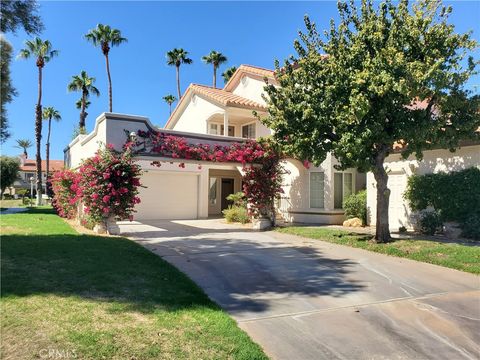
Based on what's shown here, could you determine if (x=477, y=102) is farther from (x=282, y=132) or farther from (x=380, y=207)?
(x=282, y=132)

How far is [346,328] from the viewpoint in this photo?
17.5ft

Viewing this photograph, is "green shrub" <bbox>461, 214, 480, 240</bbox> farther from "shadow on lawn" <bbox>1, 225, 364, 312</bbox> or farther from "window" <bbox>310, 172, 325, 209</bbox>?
"window" <bbox>310, 172, 325, 209</bbox>

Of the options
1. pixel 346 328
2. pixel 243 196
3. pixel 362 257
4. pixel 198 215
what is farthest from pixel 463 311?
pixel 198 215

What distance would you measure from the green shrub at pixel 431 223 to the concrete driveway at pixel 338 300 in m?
4.10

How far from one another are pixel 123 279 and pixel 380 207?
8.07 m

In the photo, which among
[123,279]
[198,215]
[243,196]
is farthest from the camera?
[198,215]

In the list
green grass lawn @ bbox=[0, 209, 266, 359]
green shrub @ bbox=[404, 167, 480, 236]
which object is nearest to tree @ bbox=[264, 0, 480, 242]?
green shrub @ bbox=[404, 167, 480, 236]

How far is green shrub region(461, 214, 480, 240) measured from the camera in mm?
12266

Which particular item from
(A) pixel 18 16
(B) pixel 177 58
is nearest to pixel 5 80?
(A) pixel 18 16

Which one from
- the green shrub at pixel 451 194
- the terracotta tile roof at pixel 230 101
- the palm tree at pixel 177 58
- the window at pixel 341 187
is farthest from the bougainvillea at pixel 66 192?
the palm tree at pixel 177 58

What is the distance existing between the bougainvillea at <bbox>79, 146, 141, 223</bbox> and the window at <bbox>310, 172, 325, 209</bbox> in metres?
8.79

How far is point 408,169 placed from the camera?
599 inches

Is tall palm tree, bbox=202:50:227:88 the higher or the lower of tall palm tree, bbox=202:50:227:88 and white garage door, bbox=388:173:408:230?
the higher

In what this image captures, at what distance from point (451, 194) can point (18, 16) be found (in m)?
13.6
